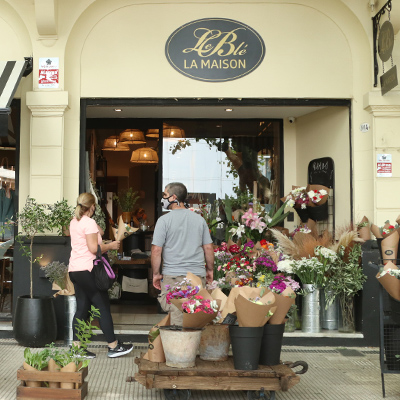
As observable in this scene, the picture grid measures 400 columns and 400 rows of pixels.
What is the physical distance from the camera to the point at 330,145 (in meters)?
7.96

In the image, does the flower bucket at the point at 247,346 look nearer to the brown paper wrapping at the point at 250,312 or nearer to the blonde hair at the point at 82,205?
the brown paper wrapping at the point at 250,312

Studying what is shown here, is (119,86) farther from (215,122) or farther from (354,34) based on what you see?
(354,34)

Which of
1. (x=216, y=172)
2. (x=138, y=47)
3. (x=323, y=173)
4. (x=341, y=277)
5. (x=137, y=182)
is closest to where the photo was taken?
(x=341, y=277)

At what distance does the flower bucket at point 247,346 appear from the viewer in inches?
169

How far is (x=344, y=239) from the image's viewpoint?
22.8 feet

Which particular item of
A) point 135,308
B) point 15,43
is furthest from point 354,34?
point 135,308

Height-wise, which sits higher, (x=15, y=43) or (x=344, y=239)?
(x=15, y=43)

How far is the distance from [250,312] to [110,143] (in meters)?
6.32

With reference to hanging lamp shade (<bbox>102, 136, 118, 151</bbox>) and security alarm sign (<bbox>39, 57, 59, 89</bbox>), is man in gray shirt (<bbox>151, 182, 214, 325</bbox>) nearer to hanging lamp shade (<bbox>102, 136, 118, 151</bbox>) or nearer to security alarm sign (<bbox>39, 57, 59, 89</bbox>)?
security alarm sign (<bbox>39, 57, 59, 89</bbox>)

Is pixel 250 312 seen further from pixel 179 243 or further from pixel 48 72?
pixel 48 72

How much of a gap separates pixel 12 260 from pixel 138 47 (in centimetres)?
308

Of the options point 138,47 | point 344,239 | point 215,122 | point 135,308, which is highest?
point 138,47

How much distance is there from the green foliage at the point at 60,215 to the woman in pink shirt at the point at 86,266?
88 cm

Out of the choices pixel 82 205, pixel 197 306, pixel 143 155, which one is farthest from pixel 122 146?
pixel 197 306
